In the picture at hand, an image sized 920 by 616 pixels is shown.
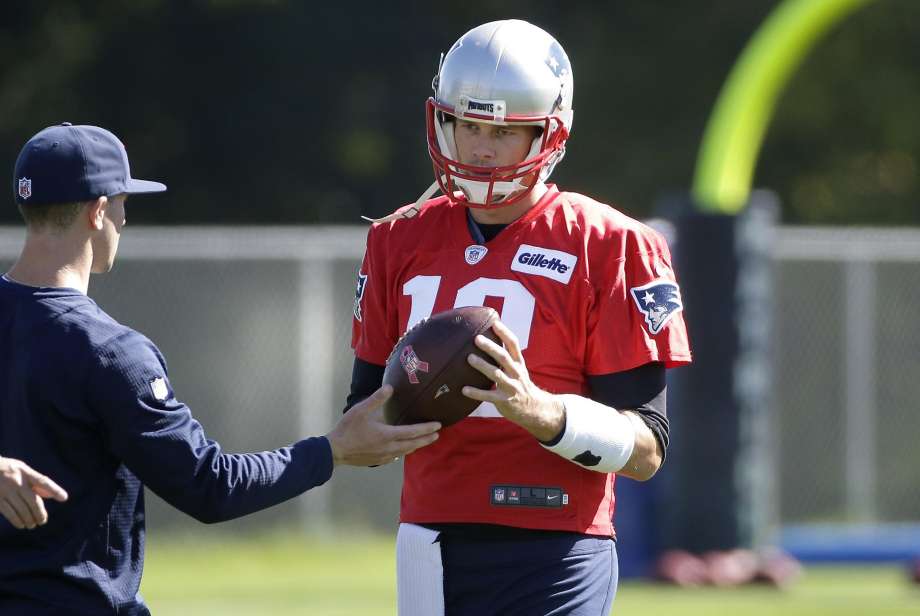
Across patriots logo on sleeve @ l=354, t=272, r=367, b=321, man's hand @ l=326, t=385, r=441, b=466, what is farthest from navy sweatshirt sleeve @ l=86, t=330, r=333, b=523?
patriots logo on sleeve @ l=354, t=272, r=367, b=321

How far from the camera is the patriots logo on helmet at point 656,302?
3607 mm

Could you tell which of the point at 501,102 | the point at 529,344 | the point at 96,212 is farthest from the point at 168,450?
the point at 501,102

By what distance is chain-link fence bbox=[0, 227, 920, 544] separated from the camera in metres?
11.5

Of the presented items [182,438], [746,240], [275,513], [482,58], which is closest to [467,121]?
[482,58]

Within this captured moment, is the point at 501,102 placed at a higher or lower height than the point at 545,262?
higher

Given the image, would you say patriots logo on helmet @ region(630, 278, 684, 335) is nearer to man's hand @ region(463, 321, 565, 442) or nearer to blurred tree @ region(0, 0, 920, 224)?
man's hand @ region(463, 321, 565, 442)

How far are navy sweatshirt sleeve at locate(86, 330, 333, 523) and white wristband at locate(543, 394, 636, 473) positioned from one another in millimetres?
623

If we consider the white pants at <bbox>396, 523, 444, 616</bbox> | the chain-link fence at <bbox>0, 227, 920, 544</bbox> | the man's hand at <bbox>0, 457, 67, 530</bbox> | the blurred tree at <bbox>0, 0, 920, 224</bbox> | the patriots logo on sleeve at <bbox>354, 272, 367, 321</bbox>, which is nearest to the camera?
the man's hand at <bbox>0, 457, 67, 530</bbox>

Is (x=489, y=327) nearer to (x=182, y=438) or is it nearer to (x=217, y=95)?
(x=182, y=438)

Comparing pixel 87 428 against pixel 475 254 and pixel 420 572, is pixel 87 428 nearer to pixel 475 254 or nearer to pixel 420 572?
pixel 420 572

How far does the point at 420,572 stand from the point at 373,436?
0.35 meters

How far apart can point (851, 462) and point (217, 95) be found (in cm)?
933

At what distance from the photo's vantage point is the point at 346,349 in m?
11.8

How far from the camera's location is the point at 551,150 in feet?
12.5
